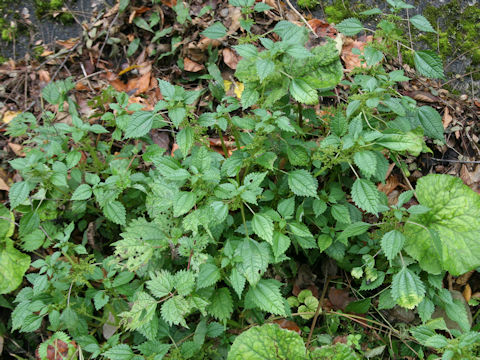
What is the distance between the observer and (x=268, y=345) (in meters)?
1.96

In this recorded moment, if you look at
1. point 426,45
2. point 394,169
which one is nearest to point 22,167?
point 394,169

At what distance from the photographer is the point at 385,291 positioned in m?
2.35

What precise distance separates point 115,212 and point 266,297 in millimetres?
1083

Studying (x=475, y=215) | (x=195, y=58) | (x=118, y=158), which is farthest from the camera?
(x=195, y=58)

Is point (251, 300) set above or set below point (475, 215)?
below

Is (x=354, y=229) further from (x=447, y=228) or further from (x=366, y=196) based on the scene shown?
(x=447, y=228)

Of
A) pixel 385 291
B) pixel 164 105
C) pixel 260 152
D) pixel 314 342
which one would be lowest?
pixel 314 342

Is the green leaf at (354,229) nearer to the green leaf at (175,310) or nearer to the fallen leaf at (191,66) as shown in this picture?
the green leaf at (175,310)

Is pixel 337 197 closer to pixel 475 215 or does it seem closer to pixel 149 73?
pixel 475 215

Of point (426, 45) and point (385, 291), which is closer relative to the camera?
point (385, 291)

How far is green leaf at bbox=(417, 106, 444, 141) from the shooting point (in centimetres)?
230

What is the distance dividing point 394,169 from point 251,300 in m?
1.55

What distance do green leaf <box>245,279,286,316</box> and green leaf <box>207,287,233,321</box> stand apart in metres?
0.11

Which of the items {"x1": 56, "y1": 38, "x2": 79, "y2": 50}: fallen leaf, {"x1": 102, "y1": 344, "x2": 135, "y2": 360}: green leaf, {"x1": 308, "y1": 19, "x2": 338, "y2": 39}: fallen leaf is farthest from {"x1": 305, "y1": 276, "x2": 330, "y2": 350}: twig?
{"x1": 56, "y1": 38, "x2": 79, "y2": 50}: fallen leaf
